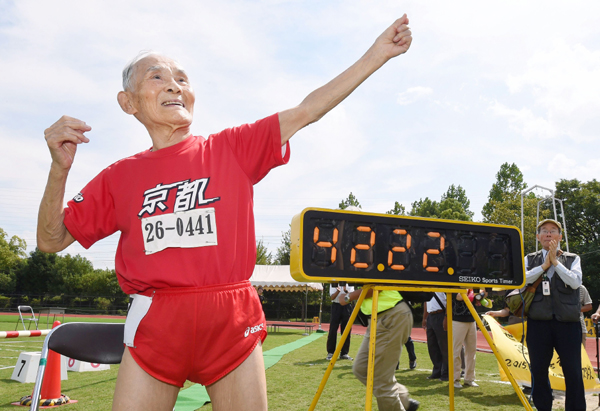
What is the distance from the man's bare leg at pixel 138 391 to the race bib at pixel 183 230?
0.45 m

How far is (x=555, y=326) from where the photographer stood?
485 centimetres

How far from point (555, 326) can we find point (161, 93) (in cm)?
464

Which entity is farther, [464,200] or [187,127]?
[464,200]

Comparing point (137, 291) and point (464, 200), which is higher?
point (464, 200)

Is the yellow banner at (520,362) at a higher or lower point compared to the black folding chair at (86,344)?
lower

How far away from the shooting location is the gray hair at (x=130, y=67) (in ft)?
7.27

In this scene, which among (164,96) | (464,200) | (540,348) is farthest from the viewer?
(464,200)

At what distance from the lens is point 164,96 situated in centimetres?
212

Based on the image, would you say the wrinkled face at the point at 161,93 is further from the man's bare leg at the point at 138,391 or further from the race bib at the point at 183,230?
the man's bare leg at the point at 138,391

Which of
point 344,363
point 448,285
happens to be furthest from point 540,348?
point 344,363

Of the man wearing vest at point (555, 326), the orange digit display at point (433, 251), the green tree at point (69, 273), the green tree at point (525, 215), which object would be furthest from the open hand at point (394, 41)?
the green tree at point (69, 273)

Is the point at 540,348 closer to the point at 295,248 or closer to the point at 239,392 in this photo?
the point at 295,248

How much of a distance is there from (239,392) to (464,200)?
6942 cm

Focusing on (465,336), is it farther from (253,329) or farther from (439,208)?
(439,208)
